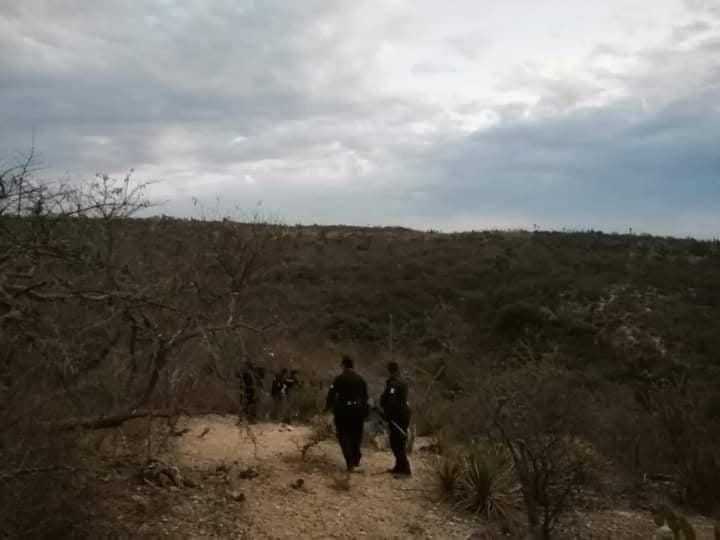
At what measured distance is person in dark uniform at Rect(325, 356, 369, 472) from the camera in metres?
10.6

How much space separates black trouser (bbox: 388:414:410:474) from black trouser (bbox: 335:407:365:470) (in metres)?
0.42

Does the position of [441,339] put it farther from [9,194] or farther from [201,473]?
[9,194]

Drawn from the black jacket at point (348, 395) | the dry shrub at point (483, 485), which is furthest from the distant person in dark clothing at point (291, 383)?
the dry shrub at point (483, 485)

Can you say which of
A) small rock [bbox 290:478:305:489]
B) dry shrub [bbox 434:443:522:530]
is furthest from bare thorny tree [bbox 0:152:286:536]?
dry shrub [bbox 434:443:522:530]

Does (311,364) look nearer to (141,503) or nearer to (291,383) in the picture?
(291,383)

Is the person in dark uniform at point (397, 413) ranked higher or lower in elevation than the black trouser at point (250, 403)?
higher

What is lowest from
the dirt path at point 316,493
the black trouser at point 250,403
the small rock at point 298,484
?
the dirt path at point 316,493

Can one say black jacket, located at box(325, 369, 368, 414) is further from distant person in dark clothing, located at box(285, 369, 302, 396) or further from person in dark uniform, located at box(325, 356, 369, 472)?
distant person in dark clothing, located at box(285, 369, 302, 396)

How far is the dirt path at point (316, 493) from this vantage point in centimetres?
898

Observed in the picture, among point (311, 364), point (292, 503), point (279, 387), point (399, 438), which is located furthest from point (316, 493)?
point (311, 364)

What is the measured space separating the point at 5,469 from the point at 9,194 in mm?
2615

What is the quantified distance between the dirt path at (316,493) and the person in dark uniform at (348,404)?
0.52m

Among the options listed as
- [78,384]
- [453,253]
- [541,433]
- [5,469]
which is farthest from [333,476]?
[453,253]

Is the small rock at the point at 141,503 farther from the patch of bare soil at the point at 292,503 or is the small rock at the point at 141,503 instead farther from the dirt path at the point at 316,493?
the dirt path at the point at 316,493
